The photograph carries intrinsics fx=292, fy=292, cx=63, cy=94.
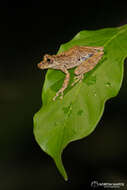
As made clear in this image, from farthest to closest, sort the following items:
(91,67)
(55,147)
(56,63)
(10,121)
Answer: (10,121) < (56,63) < (91,67) < (55,147)

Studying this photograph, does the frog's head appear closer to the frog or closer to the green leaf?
the frog

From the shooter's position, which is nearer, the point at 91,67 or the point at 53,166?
the point at 91,67

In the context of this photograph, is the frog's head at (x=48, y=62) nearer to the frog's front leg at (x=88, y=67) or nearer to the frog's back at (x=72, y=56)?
the frog's back at (x=72, y=56)

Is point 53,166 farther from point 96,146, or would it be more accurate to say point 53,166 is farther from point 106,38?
point 106,38

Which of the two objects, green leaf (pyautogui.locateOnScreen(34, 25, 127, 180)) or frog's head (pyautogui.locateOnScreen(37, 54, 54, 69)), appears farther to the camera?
frog's head (pyautogui.locateOnScreen(37, 54, 54, 69))

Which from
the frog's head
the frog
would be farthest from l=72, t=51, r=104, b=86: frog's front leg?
the frog's head

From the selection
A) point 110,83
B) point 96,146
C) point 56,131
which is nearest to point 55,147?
point 56,131

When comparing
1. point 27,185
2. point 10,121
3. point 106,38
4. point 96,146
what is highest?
point 106,38
